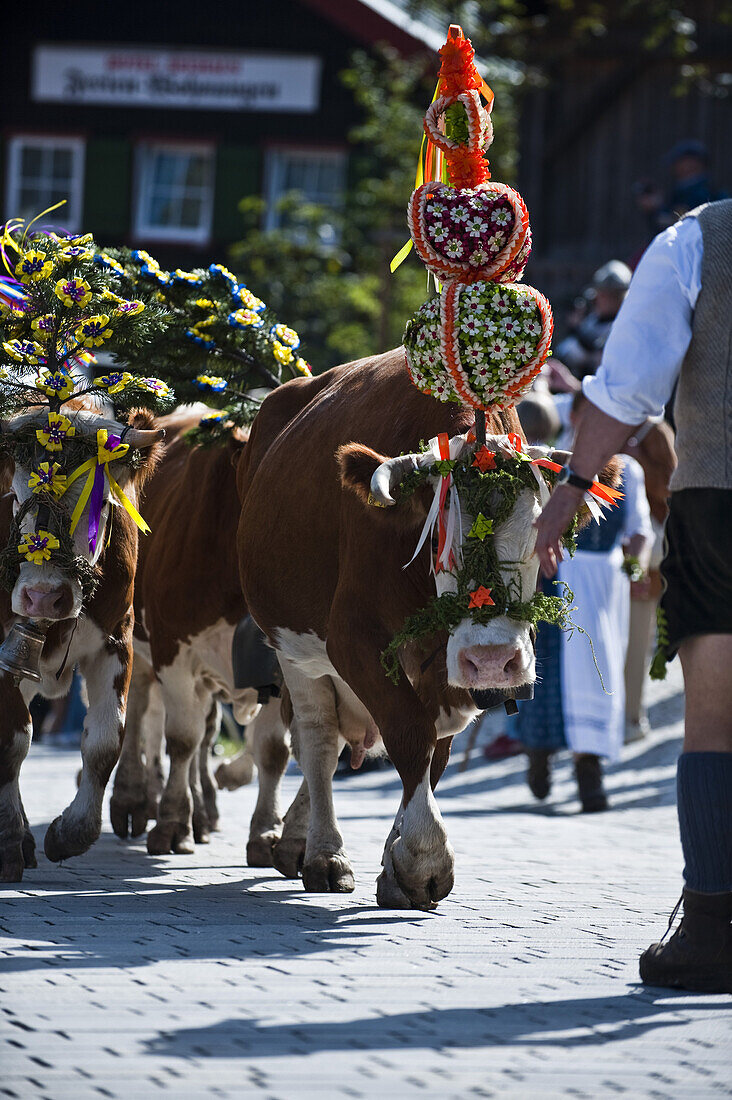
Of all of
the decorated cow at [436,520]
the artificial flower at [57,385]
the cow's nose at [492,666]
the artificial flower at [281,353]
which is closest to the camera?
the cow's nose at [492,666]

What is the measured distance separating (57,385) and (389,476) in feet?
5.75

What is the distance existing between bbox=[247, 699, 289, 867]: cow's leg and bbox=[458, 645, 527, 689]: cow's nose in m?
2.29

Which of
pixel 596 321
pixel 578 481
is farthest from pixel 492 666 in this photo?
pixel 596 321

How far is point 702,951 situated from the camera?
4461mm

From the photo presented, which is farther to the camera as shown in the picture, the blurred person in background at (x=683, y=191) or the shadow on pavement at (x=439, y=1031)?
the blurred person in background at (x=683, y=191)

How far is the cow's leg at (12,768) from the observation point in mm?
6363

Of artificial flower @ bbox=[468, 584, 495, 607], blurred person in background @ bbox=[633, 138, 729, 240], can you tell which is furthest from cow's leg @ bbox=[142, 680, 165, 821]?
blurred person in background @ bbox=[633, 138, 729, 240]

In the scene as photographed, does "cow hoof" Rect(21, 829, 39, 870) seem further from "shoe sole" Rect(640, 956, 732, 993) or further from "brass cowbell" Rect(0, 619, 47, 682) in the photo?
"shoe sole" Rect(640, 956, 732, 993)

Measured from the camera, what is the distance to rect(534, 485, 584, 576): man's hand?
4.45 m

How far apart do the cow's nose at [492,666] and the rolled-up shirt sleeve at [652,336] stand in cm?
101

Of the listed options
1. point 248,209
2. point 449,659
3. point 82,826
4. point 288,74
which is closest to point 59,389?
point 82,826

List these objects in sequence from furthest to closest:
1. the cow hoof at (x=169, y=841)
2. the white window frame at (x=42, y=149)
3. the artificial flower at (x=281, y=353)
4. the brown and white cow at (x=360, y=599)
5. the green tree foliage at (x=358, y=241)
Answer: the white window frame at (x=42, y=149)
the green tree foliage at (x=358, y=241)
the artificial flower at (x=281, y=353)
the cow hoof at (x=169, y=841)
the brown and white cow at (x=360, y=599)

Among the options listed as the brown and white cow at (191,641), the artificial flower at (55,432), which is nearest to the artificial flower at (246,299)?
the brown and white cow at (191,641)

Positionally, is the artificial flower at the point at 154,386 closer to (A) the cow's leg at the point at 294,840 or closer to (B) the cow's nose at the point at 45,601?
(B) the cow's nose at the point at 45,601
